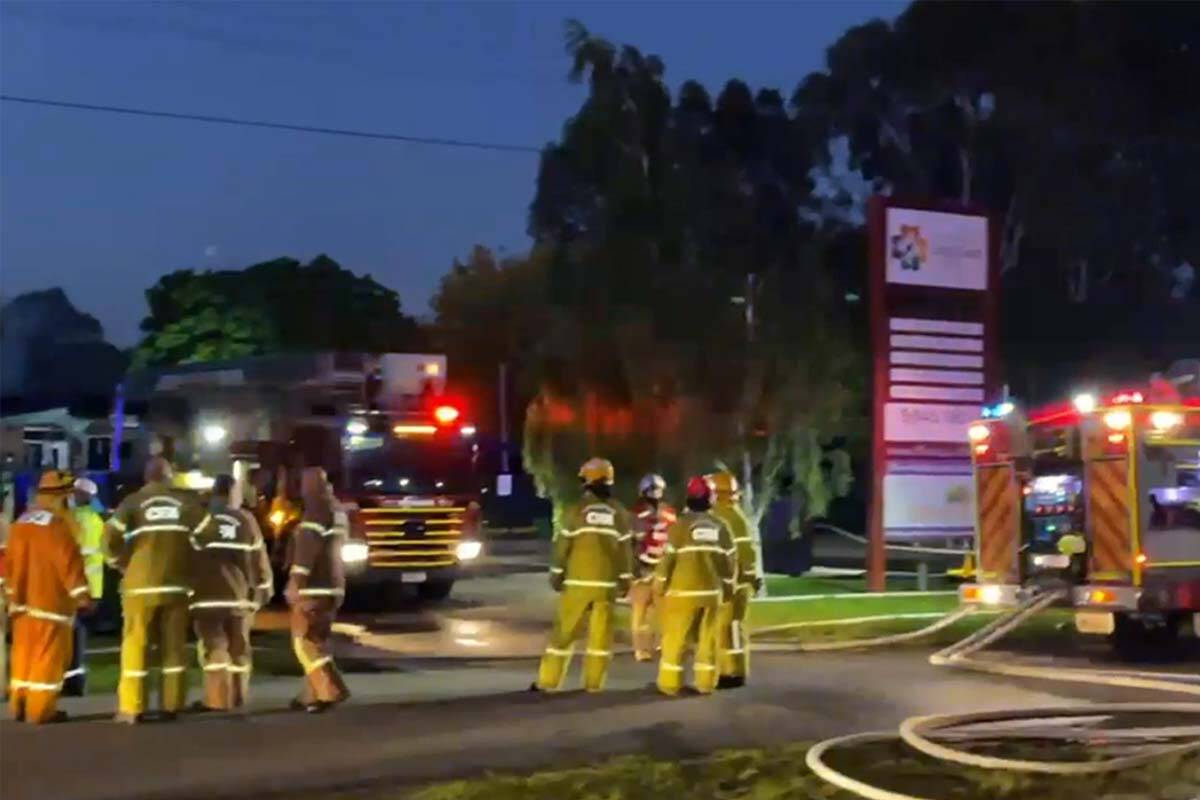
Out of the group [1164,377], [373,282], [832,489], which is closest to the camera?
[1164,377]

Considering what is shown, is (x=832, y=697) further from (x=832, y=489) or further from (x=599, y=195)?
(x=599, y=195)

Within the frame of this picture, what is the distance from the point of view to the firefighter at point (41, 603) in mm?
11094

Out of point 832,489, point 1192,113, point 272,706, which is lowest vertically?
point 272,706

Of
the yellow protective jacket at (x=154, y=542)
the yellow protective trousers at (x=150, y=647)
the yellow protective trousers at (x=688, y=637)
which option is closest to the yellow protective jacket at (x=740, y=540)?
the yellow protective trousers at (x=688, y=637)

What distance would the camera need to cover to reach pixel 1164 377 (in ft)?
52.7

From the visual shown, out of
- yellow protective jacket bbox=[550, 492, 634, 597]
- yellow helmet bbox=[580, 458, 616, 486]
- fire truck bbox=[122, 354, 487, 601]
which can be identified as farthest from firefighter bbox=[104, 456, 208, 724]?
fire truck bbox=[122, 354, 487, 601]

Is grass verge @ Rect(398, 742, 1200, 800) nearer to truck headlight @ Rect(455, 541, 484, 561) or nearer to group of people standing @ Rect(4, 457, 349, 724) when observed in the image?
group of people standing @ Rect(4, 457, 349, 724)

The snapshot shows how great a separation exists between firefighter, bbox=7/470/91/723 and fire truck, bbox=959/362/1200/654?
8.28 meters

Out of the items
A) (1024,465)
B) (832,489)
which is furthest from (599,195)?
(1024,465)

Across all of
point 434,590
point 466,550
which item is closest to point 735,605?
point 466,550

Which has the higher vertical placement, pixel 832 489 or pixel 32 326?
pixel 32 326

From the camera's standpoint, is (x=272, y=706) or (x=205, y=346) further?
(x=205, y=346)

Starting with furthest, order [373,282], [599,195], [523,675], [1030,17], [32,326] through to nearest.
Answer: [32,326]
[373,282]
[1030,17]
[599,195]
[523,675]

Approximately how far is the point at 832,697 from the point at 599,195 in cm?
1595
